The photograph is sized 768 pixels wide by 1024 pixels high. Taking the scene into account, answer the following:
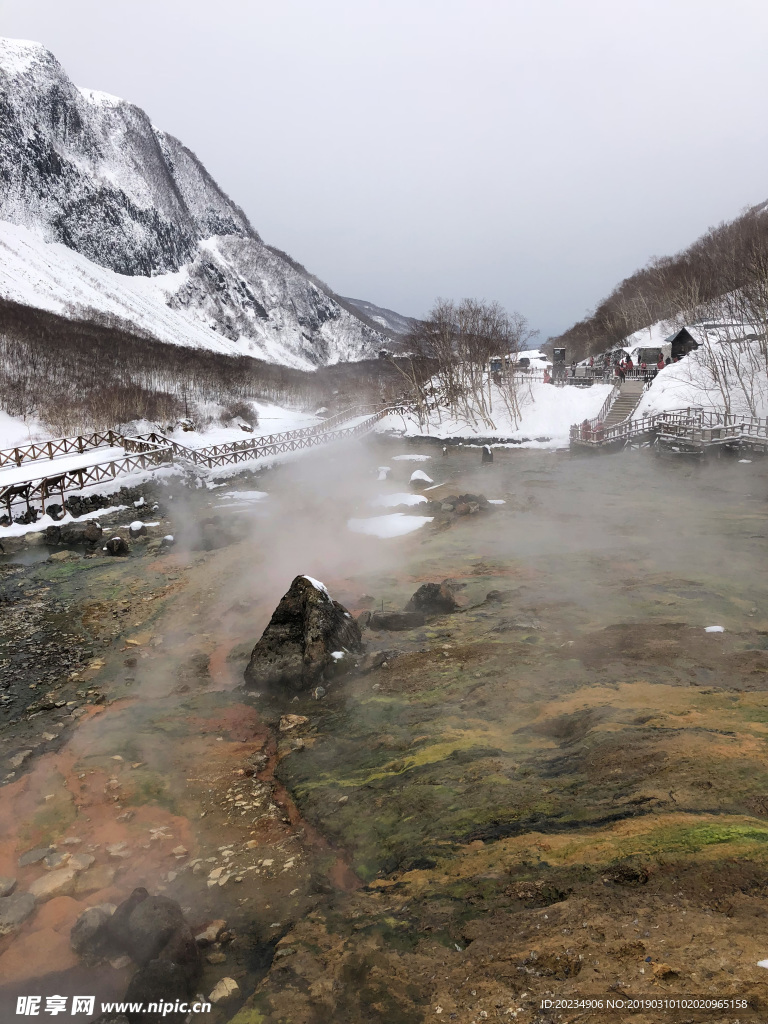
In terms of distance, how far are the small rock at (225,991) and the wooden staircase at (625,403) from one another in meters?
40.1

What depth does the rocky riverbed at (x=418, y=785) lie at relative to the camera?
15.8 ft

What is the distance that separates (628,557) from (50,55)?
12269 cm

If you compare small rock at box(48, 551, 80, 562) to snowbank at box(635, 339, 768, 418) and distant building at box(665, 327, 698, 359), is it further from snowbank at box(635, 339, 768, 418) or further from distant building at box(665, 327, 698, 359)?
distant building at box(665, 327, 698, 359)

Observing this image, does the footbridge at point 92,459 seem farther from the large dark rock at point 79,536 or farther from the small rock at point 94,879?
the small rock at point 94,879

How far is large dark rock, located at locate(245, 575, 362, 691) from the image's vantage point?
35.9 feet

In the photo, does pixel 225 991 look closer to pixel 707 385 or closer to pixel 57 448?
pixel 57 448

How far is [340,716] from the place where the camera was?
9.88 m

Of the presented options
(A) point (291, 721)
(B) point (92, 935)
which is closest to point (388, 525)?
(A) point (291, 721)

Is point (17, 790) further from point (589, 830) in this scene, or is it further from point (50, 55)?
point (50, 55)

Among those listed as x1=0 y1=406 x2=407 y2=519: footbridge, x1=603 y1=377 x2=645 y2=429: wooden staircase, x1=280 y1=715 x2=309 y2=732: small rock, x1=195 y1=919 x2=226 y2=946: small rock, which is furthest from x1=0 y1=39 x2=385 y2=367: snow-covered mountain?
x1=195 y1=919 x2=226 y2=946: small rock

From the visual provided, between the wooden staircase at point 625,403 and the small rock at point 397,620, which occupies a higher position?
the wooden staircase at point 625,403

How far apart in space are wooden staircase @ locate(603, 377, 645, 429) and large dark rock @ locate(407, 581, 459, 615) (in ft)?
102

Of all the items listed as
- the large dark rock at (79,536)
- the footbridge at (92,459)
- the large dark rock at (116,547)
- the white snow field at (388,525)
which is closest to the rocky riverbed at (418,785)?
the large dark rock at (116,547)

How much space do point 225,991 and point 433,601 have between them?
9071 mm
